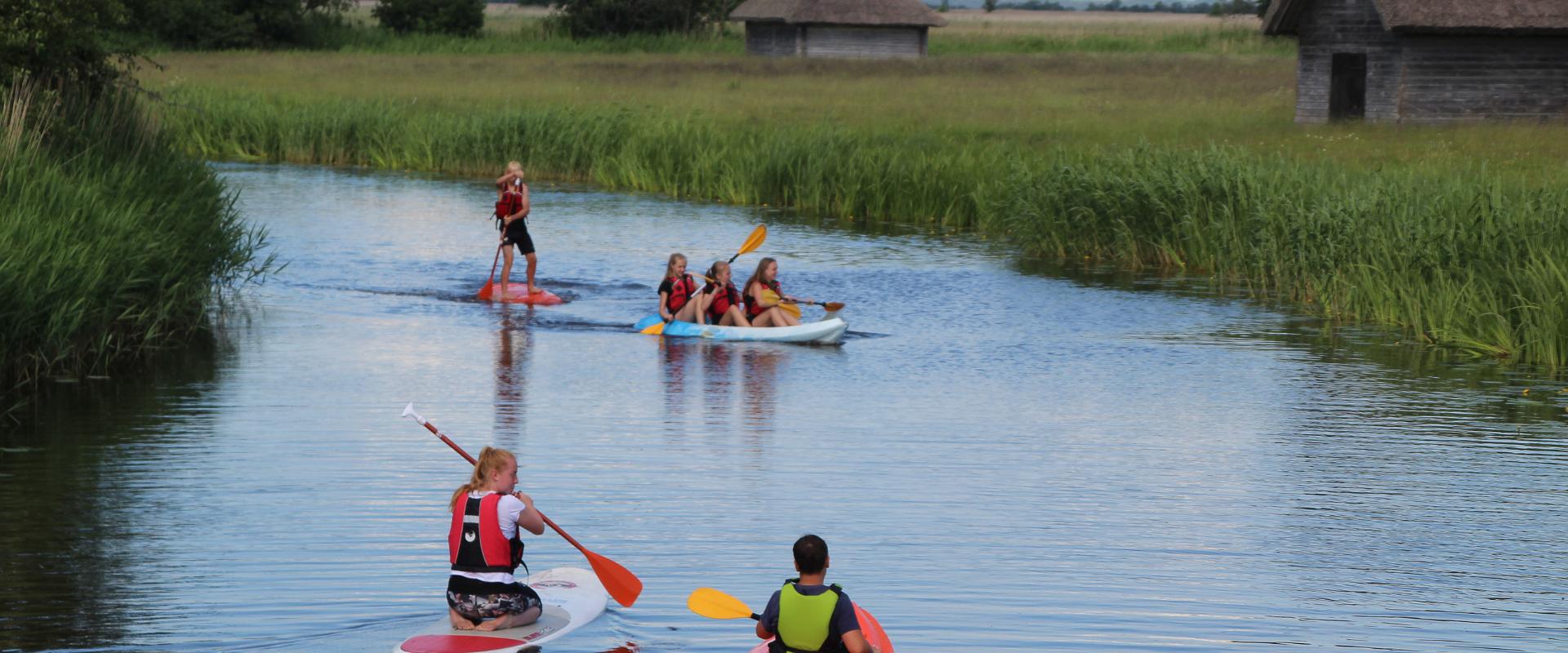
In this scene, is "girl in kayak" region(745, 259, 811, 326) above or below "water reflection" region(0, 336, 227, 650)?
above

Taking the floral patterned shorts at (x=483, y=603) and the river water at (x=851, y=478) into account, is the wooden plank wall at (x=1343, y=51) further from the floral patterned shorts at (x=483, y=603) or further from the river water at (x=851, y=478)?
the floral patterned shorts at (x=483, y=603)

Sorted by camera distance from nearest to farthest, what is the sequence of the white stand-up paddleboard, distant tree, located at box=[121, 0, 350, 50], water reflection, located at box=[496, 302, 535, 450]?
the white stand-up paddleboard < water reflection, located at box=[496, 302, 535, 450] < distant tree, located at box=[121, 0, 350, 50]

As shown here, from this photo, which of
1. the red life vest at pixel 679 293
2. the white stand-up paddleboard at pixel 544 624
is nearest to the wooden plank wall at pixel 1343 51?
the red life vest at pixel 679 293


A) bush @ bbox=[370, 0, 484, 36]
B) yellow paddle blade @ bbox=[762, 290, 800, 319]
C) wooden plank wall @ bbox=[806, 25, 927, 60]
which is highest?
bush @ bbox=[370, 0, 484, 36]

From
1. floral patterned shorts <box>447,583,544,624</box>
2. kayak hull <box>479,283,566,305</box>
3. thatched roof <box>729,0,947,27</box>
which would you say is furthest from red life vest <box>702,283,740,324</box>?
thatched roof <box>729,0,947,27</box>

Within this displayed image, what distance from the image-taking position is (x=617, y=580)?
8.85m

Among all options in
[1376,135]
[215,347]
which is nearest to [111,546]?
[215,347]

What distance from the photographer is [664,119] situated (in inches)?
1512

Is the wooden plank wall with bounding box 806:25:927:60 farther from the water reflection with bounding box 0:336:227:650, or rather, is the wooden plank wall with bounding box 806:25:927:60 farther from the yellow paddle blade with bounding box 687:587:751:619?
the yellow paddle blade with bounding box 687:587:751:619

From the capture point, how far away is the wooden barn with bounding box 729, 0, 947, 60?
69750 mm

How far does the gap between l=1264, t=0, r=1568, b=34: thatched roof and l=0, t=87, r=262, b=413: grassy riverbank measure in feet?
77.1

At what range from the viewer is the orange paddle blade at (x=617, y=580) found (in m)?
8.80

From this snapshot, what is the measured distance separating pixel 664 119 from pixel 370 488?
27.1 meters

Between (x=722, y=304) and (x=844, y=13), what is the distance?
5177 cm
